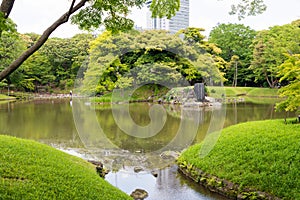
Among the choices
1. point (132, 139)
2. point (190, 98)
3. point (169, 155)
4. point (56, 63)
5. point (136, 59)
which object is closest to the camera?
point (169, 155)

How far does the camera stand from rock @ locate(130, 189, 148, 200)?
19.1ft

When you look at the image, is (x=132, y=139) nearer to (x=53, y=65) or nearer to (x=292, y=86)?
(x=292, y=86)

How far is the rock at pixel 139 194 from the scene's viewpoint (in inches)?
230

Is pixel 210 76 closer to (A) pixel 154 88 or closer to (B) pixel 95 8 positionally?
(A) pixel 154 88

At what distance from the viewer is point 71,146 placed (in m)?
10.1

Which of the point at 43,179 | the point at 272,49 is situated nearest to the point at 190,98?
the point at 272,49

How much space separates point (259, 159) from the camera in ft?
20.1

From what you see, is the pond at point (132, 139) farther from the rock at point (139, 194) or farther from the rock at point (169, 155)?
the rock at point (139, 194)

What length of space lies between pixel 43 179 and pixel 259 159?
4.14 metres

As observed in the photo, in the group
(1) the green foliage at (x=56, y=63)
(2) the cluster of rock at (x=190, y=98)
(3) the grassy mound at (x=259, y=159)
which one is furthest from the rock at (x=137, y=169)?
(1) the green foliage at (x=56, y=63)

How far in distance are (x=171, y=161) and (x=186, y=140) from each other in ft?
8.34

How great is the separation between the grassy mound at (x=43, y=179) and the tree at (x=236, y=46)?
101ft

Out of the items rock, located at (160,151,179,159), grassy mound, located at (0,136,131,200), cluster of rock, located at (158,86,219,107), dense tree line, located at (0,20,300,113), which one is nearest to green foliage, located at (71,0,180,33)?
grassy mound, located at (0,136,131,200)

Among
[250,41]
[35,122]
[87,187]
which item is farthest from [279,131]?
[250,41]
